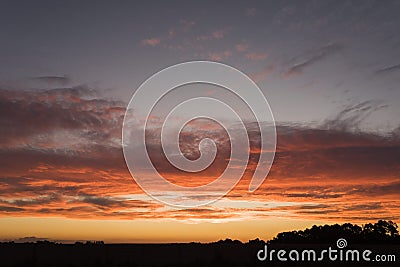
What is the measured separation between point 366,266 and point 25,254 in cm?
2438

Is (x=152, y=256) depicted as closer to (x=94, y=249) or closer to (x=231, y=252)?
(x=94, y=249)

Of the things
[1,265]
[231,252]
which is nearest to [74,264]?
[1,265]

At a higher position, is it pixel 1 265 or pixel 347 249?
pixel 347 249

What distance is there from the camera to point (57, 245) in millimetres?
35219

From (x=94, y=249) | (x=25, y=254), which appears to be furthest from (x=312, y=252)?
(x=25, y=254)

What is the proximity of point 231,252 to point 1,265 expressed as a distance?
15.6 metres

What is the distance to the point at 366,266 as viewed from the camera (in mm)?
41438

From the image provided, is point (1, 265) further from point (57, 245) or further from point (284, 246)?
point (284, 246)

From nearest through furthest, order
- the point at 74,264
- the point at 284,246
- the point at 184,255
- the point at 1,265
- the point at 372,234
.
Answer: the point at 1,265 → the point at 74,264 → the point at 184,255 → the point at 284,246 → the point at 372,234

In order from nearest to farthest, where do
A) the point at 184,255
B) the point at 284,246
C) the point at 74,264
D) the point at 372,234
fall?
the point at 74,264, the point at 184,255, the point at 284,246, the point at 372,234

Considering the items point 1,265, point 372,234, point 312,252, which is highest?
point 372,234

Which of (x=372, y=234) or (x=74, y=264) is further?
(x=372, y=234)

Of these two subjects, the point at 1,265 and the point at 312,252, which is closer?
the point at 1,265

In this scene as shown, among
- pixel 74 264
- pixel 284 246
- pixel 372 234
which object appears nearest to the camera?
pixel 74 264
